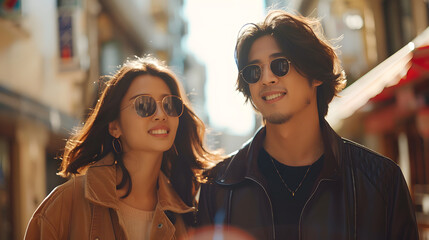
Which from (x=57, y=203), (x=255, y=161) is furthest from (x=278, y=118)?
(x=57, y=203)

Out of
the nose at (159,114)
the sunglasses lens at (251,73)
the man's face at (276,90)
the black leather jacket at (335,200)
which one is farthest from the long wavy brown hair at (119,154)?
the man's face at (276,90)

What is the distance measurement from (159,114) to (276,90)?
0.77m

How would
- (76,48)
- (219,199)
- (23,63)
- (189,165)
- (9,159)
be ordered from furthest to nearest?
(76,48) → (23,63) → (9,159) → (189,165) → (219,199)

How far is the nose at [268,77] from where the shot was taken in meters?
2.80

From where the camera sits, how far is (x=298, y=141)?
9.69ft

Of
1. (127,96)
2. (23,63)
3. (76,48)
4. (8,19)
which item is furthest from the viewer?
(76,48)

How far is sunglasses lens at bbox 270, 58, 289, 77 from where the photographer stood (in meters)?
2.84

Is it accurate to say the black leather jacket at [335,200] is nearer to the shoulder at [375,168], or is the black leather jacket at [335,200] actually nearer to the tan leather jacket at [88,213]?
the shoulder at [375,168]

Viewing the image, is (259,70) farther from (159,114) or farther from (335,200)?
(335,200)

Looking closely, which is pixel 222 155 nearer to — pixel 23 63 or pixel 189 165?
pixel 189 165

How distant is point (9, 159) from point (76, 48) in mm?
3716

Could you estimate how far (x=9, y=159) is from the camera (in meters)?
10.0

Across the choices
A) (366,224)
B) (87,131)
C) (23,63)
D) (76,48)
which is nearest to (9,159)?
(23,63)

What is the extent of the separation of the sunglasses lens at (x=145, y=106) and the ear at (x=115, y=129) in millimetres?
261
